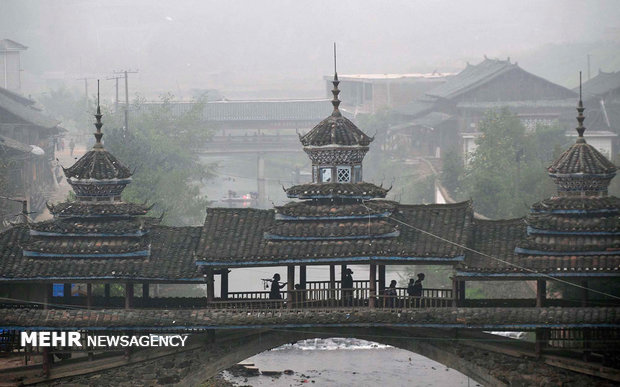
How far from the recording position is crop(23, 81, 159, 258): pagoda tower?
34.8 meters

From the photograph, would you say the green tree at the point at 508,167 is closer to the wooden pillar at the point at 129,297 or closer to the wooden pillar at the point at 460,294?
the wooden pillar at the point at 460,294

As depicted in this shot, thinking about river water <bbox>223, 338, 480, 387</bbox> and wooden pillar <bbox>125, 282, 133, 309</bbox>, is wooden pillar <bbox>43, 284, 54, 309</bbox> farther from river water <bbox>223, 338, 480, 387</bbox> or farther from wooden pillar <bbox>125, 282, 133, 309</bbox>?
river water <bbox>223, 338, 480, 387</bbox>

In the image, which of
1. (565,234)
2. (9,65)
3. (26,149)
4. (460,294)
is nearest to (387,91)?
(9,65)

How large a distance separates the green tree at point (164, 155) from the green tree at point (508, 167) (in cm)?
1557

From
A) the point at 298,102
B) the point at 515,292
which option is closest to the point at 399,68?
the point at 298,102

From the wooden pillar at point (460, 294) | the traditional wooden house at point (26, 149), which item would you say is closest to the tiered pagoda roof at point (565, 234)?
the wooden pillar at point (460, 294)

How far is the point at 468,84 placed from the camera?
90625mm

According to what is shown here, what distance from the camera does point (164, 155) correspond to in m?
81.7

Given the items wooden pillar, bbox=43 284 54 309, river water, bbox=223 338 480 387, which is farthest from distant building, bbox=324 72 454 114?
wooden pillar, bbox=43 284 54 309

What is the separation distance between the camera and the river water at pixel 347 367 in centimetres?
4625

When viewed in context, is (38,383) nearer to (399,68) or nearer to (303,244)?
(303,244)

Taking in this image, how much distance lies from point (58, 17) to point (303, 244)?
439ft

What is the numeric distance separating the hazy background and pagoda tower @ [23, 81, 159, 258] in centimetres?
10750

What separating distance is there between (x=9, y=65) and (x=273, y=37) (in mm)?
67065
